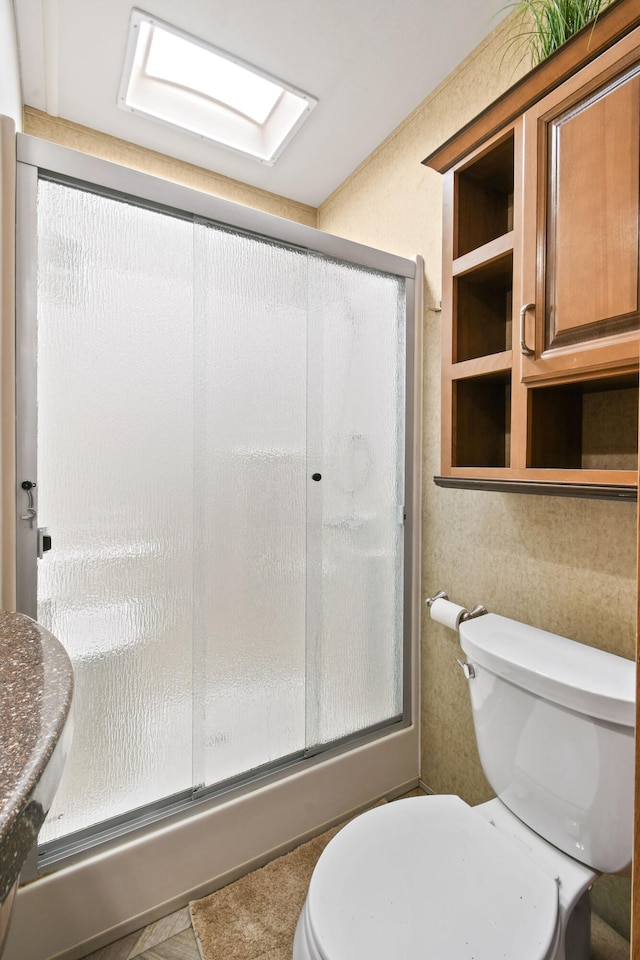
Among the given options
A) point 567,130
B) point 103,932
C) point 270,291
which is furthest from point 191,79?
point 103,932

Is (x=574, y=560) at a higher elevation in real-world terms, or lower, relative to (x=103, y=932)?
higher

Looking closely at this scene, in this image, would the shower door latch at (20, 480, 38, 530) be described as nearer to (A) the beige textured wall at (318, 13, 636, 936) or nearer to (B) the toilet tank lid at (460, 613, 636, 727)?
(B) the toilet tank lid at (460, 613, 636, 727)

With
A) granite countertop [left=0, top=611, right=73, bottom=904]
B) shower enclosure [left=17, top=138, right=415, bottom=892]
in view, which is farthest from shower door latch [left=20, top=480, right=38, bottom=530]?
granite countertop [left=0, top=611, right=73, bottom=904]

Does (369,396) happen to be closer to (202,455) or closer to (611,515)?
(202,455)

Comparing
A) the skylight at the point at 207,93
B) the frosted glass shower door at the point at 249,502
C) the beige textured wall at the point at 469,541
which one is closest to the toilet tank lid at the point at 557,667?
the beige textured wall at the point at 469,541

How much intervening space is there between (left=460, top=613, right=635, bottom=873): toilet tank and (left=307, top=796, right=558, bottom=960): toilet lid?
0.36 ft

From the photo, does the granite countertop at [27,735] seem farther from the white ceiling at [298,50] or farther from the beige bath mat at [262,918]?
the white ceiling at [298,50]

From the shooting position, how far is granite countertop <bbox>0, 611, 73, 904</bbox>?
0.28 metres

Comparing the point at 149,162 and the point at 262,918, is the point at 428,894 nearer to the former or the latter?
the point at 262,918

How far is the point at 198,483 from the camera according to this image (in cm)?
126

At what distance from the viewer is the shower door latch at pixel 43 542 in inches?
41.9

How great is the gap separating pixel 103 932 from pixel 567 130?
2110 mm

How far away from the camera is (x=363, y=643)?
1572 millimetres

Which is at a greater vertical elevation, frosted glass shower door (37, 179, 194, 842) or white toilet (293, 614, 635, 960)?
frosted glass shower door (37, 179, 194, 842)
